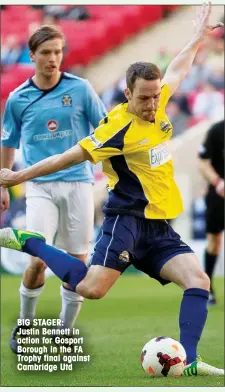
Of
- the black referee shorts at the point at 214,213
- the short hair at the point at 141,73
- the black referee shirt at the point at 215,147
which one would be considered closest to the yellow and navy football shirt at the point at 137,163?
the short hair at the point at 141,73

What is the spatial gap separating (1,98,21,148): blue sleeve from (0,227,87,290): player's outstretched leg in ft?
4.12

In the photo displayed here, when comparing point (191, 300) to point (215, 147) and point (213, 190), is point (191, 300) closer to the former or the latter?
point (215, 147)

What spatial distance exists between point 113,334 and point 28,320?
4.04 ft

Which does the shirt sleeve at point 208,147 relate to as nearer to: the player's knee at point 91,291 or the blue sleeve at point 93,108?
the blue sleeve at point 93,108

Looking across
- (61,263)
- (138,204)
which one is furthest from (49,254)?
(138,204)

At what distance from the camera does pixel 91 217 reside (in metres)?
7.54

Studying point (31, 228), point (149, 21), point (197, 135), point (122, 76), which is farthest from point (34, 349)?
point (149, 21)

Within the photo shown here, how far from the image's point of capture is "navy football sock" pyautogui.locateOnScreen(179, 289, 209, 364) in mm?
5895

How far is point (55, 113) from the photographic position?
7223 millimetres

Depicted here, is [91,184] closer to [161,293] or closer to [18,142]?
[18,142]

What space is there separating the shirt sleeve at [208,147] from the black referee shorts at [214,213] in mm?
552

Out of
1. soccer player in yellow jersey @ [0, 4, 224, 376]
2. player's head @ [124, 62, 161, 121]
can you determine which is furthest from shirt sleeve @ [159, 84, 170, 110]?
player's head @ [124, 62, 161, 121]

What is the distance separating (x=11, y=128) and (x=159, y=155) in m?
1.79

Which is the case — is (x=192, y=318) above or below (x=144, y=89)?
below
